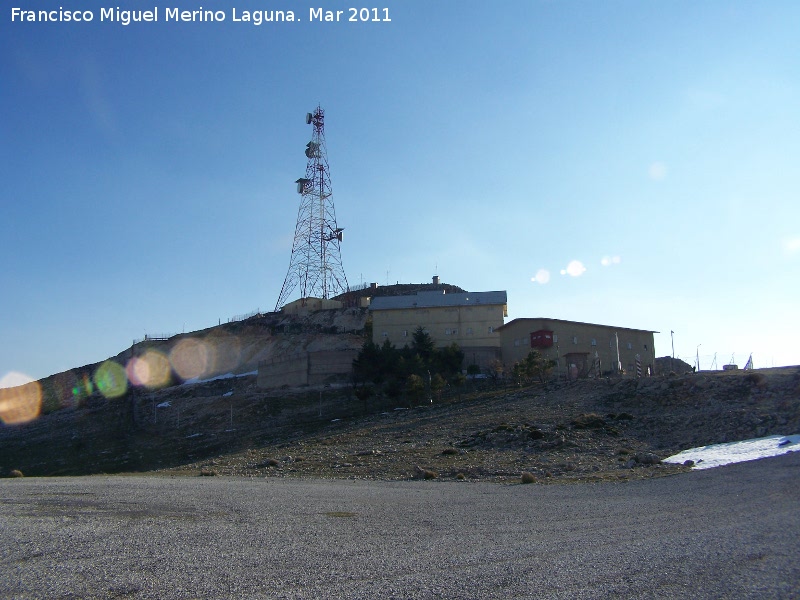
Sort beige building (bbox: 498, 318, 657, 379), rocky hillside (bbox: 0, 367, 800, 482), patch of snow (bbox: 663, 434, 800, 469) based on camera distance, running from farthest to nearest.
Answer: beige building (bbox: 498, 318, 657, 379), rocky hillside (bbox: 0, 367, 800, 482), patch of snow (bbox: 663, 434, 800, 469)

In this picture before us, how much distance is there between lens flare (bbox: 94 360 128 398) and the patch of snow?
243 ft

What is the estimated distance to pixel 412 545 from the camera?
11031mm

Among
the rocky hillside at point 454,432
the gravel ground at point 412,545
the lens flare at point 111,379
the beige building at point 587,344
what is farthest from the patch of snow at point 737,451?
the lens flare at point 111,379

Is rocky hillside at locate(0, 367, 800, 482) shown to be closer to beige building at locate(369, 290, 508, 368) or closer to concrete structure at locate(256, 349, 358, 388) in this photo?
concrete structure at locate(256, 349, 358, 388)

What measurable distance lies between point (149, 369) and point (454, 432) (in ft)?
238

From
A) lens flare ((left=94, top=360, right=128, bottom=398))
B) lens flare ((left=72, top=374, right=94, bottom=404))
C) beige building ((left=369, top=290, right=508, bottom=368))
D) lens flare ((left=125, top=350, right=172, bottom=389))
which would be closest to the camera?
beige building ((left=369, top=290, right=508, bottom=368))

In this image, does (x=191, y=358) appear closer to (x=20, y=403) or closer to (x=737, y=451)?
(x=20, y=403)

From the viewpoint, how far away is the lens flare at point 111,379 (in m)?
88.1

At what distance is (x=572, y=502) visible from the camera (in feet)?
54.3

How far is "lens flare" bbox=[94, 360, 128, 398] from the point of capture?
3469 inches

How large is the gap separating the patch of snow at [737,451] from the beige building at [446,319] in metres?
41.3

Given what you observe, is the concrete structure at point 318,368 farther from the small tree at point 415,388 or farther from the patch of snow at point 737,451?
the patch of snow at point 737,451

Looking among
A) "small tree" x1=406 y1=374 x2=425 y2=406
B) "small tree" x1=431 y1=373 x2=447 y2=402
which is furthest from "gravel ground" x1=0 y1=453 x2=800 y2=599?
"small tree" x1=431 y1=373 x2=447 y2=402

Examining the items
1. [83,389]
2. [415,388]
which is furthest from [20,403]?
[415,388]
